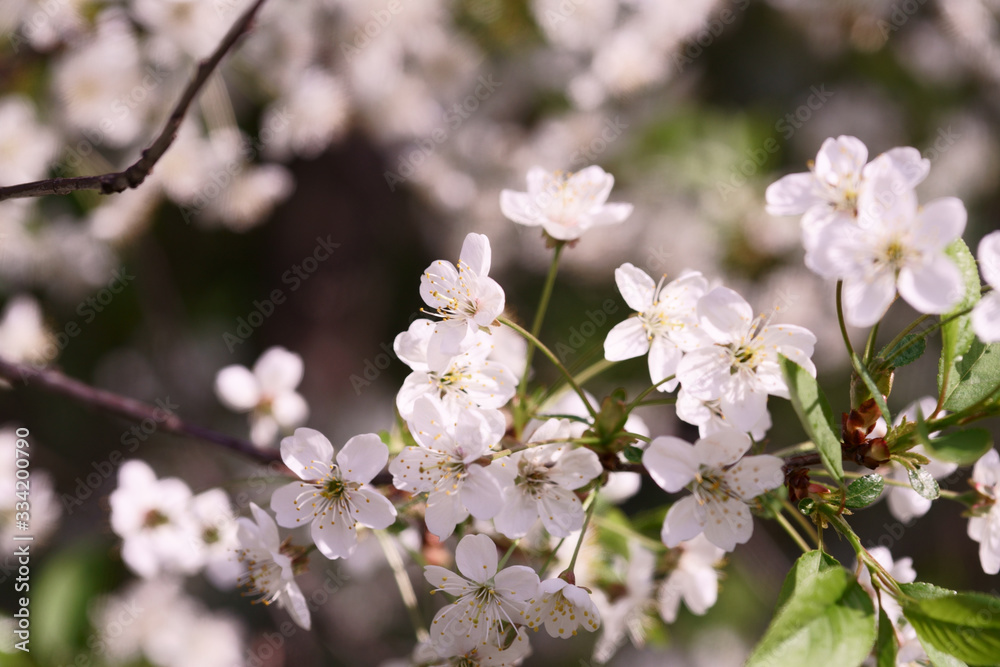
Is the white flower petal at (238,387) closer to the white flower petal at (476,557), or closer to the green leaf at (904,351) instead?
the white flower petal at (476,557)

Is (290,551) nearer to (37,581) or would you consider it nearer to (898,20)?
(37,581)

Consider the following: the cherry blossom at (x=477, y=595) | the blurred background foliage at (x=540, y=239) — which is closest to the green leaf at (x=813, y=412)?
the cherry blossom at (x=477, y=595)

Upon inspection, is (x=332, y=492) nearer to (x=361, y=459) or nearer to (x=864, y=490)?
(x=361, y=459)

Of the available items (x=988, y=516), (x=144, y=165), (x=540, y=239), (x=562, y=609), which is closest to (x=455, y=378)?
(x=562, y=609)

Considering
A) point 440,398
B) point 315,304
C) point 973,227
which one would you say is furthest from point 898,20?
point 440,398

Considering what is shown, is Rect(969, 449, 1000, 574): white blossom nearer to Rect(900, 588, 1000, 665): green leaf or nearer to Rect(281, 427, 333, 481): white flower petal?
Rect(900, 588, 1000, 665): green leaf
